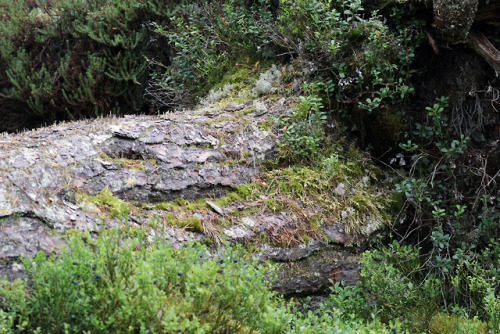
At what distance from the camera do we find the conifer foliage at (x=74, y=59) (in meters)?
Result: 6.46

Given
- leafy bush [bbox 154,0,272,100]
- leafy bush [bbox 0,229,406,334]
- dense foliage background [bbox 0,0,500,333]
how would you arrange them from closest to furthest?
leafy bush [bbox 0,229,406,334]
dense foliage background [bbox 0,0,500,333]
leafy bush [bbox 154,0,272,100]

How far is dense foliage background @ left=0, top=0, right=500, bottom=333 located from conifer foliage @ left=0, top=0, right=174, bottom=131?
23 mm

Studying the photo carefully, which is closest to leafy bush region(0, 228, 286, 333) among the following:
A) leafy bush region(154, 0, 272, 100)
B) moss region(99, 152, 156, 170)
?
moss region(99, 152, 156, 170)

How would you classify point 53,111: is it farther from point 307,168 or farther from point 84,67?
point 307,168

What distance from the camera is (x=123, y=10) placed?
22.4 ft

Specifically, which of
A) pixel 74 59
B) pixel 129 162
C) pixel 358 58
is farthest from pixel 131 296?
pixel 74 59

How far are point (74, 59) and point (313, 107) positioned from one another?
428 cm

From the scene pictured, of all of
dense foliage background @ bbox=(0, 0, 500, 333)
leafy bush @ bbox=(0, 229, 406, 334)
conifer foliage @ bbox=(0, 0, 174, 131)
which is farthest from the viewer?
conifer foliage @ bbox=(0, 0, 174, 131)

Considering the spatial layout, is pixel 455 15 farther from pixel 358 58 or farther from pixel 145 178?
pixel 145 178

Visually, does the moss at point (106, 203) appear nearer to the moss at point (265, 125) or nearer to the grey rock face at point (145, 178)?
the grey rock face at point (145, 178)

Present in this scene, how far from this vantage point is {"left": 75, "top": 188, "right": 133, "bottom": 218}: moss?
10.4ft

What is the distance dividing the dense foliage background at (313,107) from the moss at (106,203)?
35.1 inches

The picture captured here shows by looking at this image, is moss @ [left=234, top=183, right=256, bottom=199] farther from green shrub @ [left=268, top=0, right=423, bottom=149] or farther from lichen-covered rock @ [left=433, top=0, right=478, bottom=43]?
lichen-covered rock @ [left=433, top=0, right=478, bottom=43]

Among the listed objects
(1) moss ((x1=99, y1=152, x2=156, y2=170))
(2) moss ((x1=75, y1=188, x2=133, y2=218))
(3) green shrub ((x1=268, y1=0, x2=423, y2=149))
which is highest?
(3) green shrub ((x1=268, y1=0, x2=423, y2=149))
